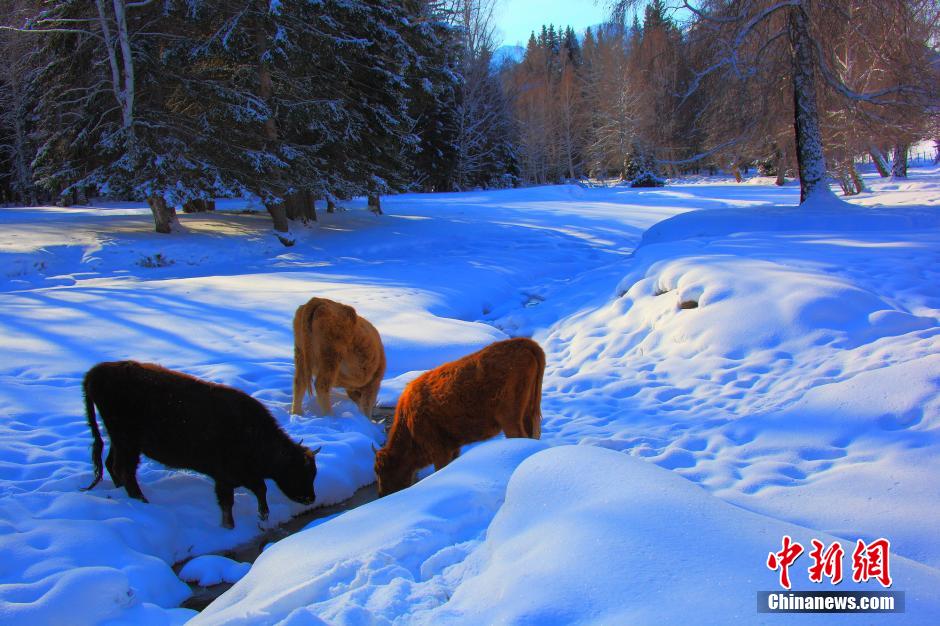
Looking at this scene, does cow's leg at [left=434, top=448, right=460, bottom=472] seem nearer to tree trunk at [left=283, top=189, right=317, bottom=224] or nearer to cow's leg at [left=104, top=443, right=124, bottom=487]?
cow's leg at [left=104, top=443, right=124, bottom=487]

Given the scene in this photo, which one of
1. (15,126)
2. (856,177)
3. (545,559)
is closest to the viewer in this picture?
(545,559)

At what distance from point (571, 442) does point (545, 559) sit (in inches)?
122

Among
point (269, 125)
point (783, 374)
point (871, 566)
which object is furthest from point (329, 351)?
point (269, 125)

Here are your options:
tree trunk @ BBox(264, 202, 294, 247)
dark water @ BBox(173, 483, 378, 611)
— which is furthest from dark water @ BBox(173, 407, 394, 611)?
tree trunk @ BBox(264, 202, 294, 247)

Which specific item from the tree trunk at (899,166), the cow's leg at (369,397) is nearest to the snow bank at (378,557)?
the cow's leg at (369,397)

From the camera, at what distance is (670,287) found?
872 centimetres

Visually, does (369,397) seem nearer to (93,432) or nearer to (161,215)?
(93,432)

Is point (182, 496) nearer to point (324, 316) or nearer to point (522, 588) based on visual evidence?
point (324, 316)

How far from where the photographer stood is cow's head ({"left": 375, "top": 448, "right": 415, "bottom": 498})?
484cm

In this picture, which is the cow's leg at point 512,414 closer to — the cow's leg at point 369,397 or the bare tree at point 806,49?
the cow's leg at point 369,397

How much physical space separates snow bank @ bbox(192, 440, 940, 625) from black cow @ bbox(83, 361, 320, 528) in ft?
3.77

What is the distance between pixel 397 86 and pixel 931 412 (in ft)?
61.7

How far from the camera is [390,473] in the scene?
484cm

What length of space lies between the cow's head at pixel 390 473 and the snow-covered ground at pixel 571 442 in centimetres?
48
